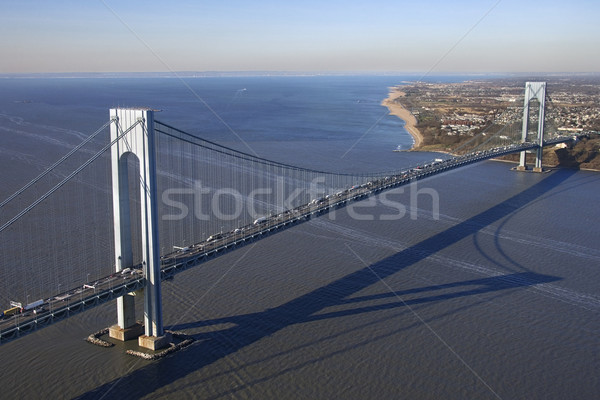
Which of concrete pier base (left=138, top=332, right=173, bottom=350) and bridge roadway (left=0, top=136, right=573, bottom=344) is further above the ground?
bridge roadway (left=0, top=136, right=573, bottom=344)

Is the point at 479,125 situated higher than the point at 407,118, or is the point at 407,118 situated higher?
the point at 407,118

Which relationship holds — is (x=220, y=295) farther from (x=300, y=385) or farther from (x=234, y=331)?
(x=300, y=385)

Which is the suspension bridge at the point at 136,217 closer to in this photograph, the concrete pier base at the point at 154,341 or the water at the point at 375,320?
the concrete pier base at the point at 154,341

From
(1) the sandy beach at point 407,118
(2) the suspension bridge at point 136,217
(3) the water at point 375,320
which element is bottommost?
(3) the water at point 375,320

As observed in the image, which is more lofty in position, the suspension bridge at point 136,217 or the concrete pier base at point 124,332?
the suspension bridge at point 136,217

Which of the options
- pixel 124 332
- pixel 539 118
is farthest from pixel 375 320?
pixel 539 118

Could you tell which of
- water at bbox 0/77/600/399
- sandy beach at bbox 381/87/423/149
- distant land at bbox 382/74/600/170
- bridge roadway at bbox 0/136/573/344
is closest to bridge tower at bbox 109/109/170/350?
bridge roadway at bbox 0/136/573/344

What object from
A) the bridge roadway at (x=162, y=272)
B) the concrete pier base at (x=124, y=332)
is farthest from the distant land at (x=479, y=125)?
the concrete pier base at (x=124, y=332)

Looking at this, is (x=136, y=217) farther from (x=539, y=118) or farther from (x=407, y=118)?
(x=407, y=118)

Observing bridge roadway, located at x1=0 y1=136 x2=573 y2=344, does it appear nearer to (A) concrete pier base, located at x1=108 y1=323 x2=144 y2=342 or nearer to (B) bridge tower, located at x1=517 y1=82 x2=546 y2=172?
(A) concrete pier base, located at x1=108 y1=323 x2=144 y2=342
